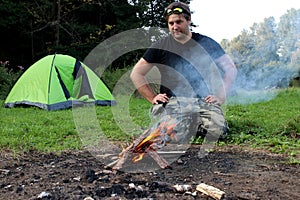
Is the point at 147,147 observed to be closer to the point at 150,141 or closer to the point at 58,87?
the point at 150,141

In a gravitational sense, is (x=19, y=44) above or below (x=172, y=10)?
Result: above

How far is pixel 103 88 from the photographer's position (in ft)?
28.7

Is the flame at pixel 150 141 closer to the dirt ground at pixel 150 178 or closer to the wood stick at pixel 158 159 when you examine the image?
the wood stick at pixel 158 159

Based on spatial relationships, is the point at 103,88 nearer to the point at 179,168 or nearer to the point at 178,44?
the point at 178,44

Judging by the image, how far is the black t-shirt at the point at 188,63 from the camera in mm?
4398

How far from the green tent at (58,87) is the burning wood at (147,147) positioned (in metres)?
4.67

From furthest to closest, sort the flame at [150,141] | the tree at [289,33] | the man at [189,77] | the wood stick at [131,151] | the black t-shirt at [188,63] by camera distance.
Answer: the tree at [289,33] < the black t-shirt at [188,63] < the man at [189,77] < the flame at [150,141] < the wood stick at [131,151]

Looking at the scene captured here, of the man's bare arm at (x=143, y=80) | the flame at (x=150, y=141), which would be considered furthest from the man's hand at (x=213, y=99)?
the flame at (x=150, y=141)

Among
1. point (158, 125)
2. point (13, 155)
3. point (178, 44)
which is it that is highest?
point (178, 44)

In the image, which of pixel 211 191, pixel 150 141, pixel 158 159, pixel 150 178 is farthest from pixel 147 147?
pixel 211 191

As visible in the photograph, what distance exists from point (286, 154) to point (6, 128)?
12.3ft

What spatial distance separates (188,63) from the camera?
449 cm

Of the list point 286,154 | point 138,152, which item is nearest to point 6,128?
point 138,152

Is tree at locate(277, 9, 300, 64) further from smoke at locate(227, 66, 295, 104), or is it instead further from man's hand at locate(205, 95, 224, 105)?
man's hand at locate(205, 95, 224, 105)
